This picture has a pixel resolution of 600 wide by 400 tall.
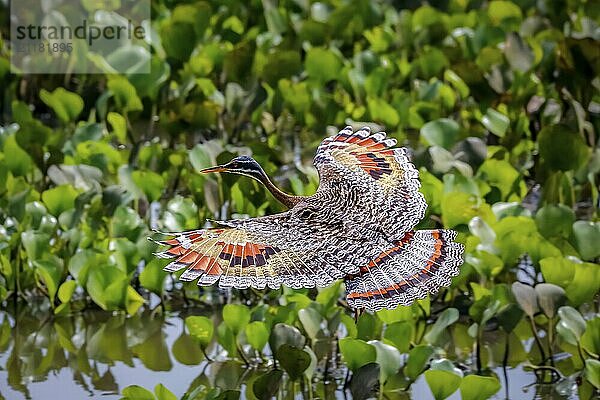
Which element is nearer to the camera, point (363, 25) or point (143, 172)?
point (143, 172)

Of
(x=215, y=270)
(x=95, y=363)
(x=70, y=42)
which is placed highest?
(x=215, y=270)

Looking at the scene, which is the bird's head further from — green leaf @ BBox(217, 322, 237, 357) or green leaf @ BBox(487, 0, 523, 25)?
green leaf @ BBox(487, 0, 523, 25)

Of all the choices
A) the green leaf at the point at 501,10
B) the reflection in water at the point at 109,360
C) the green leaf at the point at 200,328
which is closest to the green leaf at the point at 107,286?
the reflection in water at the point at 109,360

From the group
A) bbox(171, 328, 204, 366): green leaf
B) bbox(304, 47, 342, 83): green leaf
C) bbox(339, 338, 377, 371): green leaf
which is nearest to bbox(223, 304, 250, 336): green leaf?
bbox(171, 328, 204, 366): green leaf

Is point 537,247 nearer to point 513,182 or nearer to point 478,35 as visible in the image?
point 513,182

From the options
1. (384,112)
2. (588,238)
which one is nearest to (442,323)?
(588,238)

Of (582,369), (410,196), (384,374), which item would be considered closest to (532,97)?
(582,369)

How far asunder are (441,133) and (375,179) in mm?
2738

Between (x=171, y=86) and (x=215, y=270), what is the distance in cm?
424

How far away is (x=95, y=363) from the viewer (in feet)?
13.6

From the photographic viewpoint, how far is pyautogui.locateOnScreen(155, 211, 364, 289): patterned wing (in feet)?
7.55

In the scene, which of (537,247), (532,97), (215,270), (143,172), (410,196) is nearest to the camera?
(215,270)

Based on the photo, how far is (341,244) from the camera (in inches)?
95.5

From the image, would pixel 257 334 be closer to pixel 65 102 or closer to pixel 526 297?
pixel 526 297
